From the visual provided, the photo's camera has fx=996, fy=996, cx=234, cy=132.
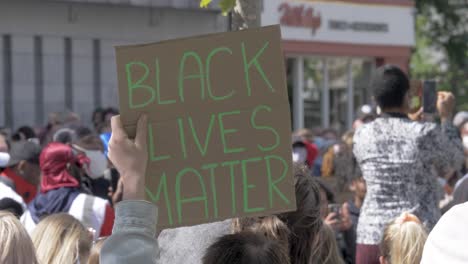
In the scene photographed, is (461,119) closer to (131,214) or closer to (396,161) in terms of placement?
(396,161)

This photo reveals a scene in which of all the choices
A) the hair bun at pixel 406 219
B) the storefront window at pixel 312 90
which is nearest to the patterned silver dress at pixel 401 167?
the hair bun at pixel 406 219

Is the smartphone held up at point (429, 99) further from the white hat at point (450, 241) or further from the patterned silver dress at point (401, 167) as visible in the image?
the white hat at point (450, 241)

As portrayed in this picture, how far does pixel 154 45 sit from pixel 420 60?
31.0 metres

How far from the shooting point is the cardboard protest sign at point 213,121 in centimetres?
293

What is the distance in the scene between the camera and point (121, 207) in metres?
2.36

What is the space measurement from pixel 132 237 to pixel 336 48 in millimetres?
21370

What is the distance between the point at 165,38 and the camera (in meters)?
19.1

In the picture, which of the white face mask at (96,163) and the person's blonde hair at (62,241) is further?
the white face mask at (96,163)

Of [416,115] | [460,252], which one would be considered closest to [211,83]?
[460,252]

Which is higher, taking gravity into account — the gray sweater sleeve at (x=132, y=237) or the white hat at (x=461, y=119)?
the white hat at (x=461, y=119)

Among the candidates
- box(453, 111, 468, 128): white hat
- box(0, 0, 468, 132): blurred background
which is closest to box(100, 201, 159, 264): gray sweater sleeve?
box(0, 0, 468, 132): blurred background

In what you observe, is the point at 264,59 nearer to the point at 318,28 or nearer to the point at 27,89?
the point at 27,89

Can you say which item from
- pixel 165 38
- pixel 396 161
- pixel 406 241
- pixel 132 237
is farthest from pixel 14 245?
pixel 165 38

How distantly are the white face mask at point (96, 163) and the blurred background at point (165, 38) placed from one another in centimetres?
270
